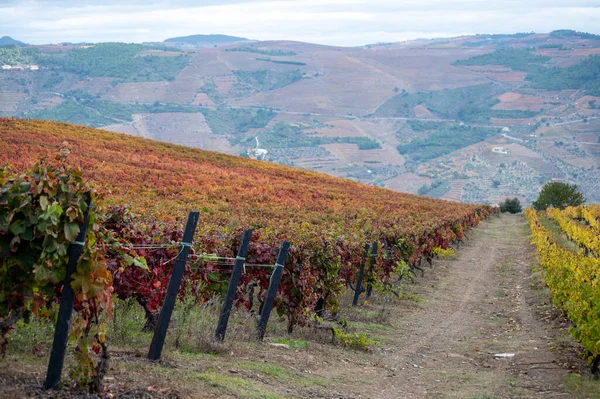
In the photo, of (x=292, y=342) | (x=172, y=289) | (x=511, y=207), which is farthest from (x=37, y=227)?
(x=511, y=207)

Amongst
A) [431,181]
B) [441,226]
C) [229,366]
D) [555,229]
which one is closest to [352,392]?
[229,366]

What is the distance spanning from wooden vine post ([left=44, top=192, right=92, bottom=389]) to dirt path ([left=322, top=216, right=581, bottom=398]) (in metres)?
3.54

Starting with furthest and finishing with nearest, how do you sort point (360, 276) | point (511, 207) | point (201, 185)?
point (511, 207) → point (201, 185) → point (360, 276)

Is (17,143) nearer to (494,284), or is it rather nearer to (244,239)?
(494,284)

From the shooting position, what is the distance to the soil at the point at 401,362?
597 centimetres

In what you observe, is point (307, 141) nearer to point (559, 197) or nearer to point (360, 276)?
point (559, 197)

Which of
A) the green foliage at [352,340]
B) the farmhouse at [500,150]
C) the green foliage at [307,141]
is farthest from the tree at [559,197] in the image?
the green foliage at [307,141]

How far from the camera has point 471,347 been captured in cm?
1127

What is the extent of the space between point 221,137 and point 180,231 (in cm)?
19175

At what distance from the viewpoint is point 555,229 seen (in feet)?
152

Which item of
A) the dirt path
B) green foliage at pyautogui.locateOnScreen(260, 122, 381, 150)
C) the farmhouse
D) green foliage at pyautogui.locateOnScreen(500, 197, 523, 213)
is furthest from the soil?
green foliage at pyautogui.locateOnScreen(260, 122, 381, 150)

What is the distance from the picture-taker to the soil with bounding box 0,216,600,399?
5.97 m

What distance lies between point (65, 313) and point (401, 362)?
586 centimetres

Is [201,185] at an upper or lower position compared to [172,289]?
lower
